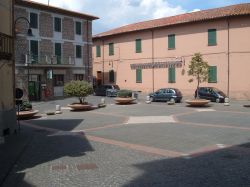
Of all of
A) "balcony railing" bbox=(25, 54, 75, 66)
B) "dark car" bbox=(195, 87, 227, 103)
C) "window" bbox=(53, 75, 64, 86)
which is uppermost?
"balcony railing" bbox=(25, 54, 75, 66)

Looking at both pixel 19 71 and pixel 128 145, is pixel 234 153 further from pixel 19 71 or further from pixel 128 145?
pixel 19 71

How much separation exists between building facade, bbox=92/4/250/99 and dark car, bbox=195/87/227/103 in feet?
6.96

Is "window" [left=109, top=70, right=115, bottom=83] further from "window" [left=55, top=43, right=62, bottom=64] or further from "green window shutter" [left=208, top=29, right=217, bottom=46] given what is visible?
"green window shutter" [left=208, top=29, right=217, bottom=46]

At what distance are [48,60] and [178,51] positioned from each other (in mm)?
12893

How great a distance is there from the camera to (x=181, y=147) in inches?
491

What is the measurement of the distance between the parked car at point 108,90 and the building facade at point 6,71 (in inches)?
1031

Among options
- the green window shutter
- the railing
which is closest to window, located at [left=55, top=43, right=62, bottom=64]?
the green window shutter

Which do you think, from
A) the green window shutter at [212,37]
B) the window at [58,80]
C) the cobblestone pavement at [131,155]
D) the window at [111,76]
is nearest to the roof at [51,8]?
the window at [58,80]

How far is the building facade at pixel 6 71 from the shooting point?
1464 cm

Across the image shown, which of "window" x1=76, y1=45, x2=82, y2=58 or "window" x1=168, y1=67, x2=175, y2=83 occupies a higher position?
"window" x1=76, y1=45, x2=82, y2=58

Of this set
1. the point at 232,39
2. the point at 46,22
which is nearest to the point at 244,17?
the point at 232,39

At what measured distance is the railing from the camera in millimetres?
14172

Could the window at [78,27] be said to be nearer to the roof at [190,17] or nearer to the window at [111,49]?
the roof at [190,17]

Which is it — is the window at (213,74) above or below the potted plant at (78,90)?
above
